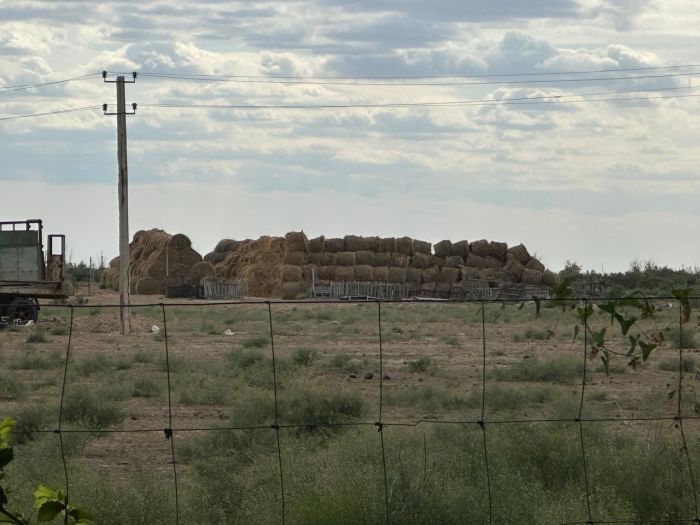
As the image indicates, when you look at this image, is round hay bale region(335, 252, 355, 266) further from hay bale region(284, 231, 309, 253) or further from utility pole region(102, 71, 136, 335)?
utility pole region(102, 71, 136, 335)

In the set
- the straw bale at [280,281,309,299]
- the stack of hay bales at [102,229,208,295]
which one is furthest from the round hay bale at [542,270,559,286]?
the stack of hay bales at [102,229,208,295]

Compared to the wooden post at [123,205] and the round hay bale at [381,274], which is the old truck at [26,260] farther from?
the round hay bale at [381,274]

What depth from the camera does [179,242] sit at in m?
68.2

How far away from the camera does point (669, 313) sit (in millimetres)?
40844

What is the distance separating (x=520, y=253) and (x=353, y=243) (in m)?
9.03

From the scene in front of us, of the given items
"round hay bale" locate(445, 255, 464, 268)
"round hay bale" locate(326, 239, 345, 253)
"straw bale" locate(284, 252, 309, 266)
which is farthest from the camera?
"round hay bale" locate(326, 239, 345, 253)

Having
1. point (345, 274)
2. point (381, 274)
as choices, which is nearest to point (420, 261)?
point (381, 274)

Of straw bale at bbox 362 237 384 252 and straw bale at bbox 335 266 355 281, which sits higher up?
straw bale at bbox 362 237 384 252

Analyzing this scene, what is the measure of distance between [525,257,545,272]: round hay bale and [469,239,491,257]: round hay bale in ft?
7.44

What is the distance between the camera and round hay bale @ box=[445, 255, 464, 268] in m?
62.6

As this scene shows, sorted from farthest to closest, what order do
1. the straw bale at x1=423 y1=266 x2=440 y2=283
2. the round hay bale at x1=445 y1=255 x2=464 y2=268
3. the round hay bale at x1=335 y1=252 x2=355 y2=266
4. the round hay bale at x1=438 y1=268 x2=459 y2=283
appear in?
1. the round hay bale at x1=335 y1=252 x2=355 y2=266
2. the round hay bale at x1=445 y1=255 x2=464 y2=268
3. the straw bale at x1=423 y1=266 x2=440 y2=283
4. the round hay bale at x1=438 y1=268 x2=459 y2=283

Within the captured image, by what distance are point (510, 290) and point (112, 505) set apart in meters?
50.7

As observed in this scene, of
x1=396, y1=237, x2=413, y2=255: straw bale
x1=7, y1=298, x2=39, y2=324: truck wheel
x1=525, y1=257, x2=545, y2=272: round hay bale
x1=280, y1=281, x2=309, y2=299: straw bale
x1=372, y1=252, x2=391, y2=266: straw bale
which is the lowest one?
x1=7, y1=298, x2=39, y2=324: truck wheel

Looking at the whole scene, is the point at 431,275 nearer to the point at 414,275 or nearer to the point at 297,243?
the point at 414,275
